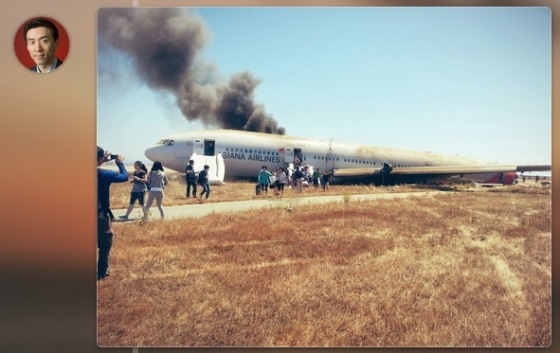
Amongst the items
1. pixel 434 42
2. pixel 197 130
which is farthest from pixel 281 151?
pixel 434 42

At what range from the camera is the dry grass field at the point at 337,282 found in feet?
12.4

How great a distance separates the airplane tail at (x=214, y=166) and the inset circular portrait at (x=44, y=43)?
1.10m

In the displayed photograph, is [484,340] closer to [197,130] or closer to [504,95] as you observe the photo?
[504,95]

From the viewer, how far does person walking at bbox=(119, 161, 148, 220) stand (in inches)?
153

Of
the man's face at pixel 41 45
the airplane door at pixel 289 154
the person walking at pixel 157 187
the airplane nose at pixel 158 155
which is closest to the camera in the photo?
the man's face at pixel 41 45

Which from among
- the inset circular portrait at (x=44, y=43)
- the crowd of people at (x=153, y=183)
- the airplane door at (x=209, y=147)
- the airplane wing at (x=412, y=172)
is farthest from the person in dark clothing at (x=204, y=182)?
the inset circular portrait at (x=44, y=43)

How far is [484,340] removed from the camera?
12.4 ft

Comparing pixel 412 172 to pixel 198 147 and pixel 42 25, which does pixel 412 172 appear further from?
pixel 42 25

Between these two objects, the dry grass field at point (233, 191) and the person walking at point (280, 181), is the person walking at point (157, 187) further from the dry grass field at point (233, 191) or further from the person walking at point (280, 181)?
Answer: the person walking at point (280, 181)

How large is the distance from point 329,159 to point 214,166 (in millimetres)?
815

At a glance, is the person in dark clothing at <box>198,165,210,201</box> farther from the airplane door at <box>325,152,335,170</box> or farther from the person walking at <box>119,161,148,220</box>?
the airplane door at <box>325,152,335,170</box>

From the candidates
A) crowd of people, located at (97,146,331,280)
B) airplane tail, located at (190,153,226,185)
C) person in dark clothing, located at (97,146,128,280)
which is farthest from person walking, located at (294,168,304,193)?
person in dark clothing, located at (97,146,128,280)

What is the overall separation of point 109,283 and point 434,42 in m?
2.68

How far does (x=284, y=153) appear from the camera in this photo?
13.3 ft
